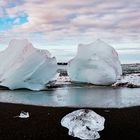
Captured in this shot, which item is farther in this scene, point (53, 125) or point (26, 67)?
point (26, 67)

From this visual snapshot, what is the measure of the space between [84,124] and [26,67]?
9881 mm

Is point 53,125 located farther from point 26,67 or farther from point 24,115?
point 26,67

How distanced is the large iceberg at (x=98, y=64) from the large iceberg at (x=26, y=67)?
7.92ft

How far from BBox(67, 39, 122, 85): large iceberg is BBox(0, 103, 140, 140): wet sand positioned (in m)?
9.04

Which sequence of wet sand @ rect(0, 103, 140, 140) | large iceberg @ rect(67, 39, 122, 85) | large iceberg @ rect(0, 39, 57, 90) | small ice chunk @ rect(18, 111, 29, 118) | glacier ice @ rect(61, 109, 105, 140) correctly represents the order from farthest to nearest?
large iceberg @ rect(67, 39, 122, 85) → large iceberg @ rect(0, 39, 57, 90) → small ice chunk @ rect(18, 111, 29, 118) → wet sand @ rect(0, 103, 140, 140) → glacier ice @ rect(61, 109, 105, 140)

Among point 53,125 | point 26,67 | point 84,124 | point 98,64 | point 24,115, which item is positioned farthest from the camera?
point 98,64

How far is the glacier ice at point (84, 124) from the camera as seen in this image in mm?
6209

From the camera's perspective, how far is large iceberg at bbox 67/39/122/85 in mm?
18203

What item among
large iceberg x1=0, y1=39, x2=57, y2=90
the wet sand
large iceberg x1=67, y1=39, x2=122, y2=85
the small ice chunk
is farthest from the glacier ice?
large iceberg x1=67, y1=39, x2=122, y2=85

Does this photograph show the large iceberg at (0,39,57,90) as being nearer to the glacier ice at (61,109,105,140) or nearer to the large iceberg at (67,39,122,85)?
the large iceberg at (67,39,122,85)

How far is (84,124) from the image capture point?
639 centimetres

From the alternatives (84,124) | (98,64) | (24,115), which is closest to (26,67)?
(98,64)

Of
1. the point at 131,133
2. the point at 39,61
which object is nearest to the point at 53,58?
the point at 39,61

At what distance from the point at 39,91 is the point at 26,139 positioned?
9.21m
